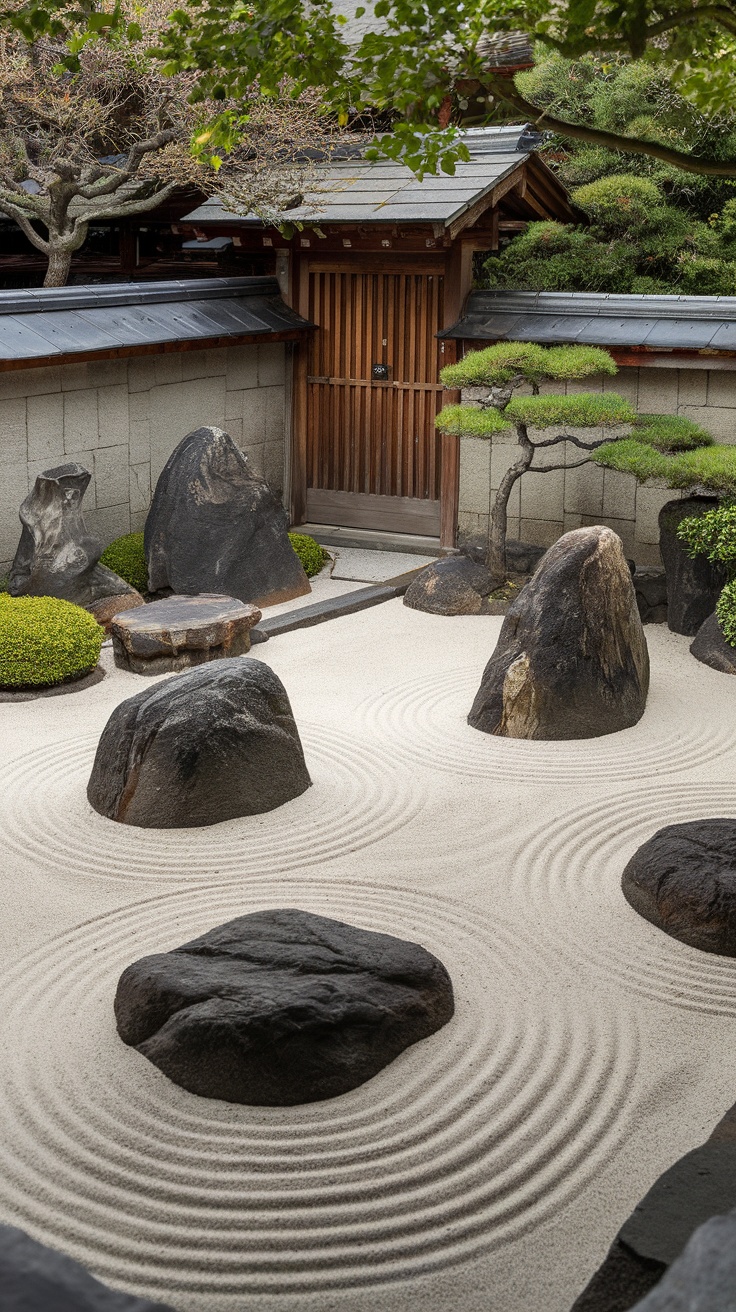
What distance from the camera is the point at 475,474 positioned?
1478cm

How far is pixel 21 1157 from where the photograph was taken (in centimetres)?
472

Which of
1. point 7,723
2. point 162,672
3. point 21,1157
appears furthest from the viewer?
point 162,672

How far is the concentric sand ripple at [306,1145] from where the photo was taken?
167 inches

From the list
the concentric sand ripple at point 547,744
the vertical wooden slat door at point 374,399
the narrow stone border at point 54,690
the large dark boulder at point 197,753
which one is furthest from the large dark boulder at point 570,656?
the vertical wooden slat door at point 374,399

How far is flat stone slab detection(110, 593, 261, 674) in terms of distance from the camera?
35.4ft

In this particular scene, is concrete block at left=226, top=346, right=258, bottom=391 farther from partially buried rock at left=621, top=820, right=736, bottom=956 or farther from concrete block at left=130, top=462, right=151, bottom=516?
partially buried rock at left=621, top=820, right=736, bottom=956

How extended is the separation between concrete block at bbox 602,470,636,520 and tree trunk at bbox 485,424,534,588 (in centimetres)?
113

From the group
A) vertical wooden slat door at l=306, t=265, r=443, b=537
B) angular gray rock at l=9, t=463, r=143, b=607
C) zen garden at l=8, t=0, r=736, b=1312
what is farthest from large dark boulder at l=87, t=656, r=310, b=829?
vertical wooden slat door at l=306, t=265, r=443, b=537

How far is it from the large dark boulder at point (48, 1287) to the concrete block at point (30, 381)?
10573 mm

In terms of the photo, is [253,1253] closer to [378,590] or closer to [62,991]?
[62,991]

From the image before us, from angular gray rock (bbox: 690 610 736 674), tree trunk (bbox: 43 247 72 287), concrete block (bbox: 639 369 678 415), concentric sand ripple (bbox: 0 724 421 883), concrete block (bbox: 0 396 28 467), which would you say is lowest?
concentric sand ripple (bbox: 0 724 421 883)

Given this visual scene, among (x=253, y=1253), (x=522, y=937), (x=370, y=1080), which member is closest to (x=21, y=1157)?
(x=253, y=1253)

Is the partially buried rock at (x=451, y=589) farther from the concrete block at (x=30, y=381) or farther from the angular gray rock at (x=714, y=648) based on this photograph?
the concrete block at (x=30, y=381)

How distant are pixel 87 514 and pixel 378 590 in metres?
2.97
